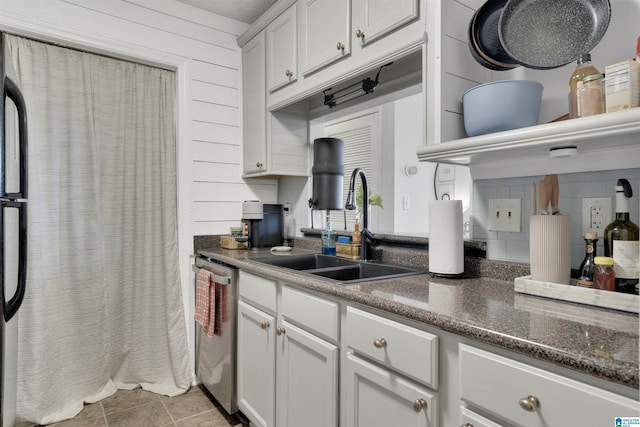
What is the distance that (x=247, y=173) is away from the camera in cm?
266

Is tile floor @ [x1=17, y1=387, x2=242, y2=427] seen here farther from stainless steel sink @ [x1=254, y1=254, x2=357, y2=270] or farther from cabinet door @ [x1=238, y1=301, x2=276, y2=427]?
stainless steel sink @ [x1=254, y1=254, x2=357, y2=270]

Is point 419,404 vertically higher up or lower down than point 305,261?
lower down

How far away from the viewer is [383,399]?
3.66 feet

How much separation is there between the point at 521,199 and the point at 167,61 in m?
2.25

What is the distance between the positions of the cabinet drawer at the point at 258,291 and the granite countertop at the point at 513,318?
0.81 ft

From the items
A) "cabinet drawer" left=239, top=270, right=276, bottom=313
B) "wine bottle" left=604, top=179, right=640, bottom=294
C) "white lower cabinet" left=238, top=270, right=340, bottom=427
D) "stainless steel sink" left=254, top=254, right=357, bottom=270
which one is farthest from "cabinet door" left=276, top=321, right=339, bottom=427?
"wine bottle" left=604, top=179, right=640, bottom=294

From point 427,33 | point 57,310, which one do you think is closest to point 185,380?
point 57,310

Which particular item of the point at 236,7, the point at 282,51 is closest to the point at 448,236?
the point at 282,51

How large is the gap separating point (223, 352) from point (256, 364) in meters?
0.34

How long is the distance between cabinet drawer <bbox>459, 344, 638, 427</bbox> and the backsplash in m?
0.62

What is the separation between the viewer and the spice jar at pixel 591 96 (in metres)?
0.96

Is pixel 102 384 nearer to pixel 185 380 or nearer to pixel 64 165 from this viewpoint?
pixel 185 380

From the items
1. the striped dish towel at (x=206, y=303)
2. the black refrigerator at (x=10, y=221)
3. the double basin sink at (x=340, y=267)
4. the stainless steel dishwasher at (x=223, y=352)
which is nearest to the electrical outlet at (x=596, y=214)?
the double basin sink at (x=340, y=267)

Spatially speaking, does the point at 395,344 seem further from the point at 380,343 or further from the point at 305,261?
the point at 305,261
